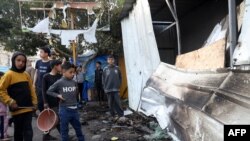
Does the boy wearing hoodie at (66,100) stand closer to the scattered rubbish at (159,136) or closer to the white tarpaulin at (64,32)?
the scattered rubbish at (159,136)

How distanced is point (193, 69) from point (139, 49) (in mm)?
3205

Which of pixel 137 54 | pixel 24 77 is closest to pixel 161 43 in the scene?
pixel 137 54

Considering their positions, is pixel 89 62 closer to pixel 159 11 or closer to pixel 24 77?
pixel 159 11

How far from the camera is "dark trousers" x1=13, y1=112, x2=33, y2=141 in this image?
459cm

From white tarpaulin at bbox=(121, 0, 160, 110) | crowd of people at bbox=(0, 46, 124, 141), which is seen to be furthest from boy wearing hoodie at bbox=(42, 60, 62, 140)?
white tarpaulin at bbox=(121, 0, 160, 110)

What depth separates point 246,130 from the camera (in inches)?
103

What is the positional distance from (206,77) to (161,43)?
6229 millimetres

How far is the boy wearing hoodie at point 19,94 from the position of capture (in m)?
4.47

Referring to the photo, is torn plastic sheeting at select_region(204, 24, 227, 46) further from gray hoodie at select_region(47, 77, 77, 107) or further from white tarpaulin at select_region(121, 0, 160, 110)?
gray hoodie at select_region(47, 77, 77, 107)

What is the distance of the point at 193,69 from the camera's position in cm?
454

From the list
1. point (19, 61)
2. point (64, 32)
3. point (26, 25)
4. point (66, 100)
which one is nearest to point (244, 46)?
point (66, 100)

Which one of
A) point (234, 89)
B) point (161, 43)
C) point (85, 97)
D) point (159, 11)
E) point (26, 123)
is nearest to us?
point (234, 89)

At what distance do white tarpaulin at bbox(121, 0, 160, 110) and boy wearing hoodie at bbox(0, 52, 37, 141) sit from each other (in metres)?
2.81

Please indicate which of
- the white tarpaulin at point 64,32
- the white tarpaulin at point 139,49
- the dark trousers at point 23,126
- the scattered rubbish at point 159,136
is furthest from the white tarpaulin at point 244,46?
the white tarpaulin at point 64,32
